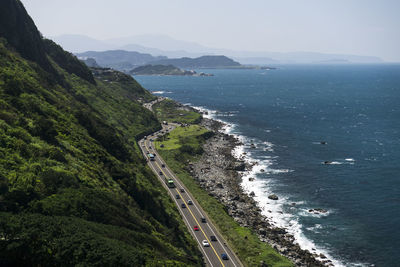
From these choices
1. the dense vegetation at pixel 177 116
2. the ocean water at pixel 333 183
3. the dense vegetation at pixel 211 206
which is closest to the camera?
the dense vegetation at pixel 211 206

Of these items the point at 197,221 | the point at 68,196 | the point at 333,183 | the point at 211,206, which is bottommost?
the point at 211,206

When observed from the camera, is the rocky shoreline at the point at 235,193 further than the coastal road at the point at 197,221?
Yes

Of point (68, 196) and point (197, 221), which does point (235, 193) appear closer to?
point (197, 221)

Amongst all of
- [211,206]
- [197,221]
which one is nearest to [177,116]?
[211,206]

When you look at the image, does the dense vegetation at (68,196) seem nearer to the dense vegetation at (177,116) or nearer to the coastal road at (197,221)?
the coastal road at (197,221)

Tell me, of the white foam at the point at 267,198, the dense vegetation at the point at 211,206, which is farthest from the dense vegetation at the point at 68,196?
the white foam at the point at 267,198

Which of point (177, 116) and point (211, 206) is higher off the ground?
point (177, 116)
